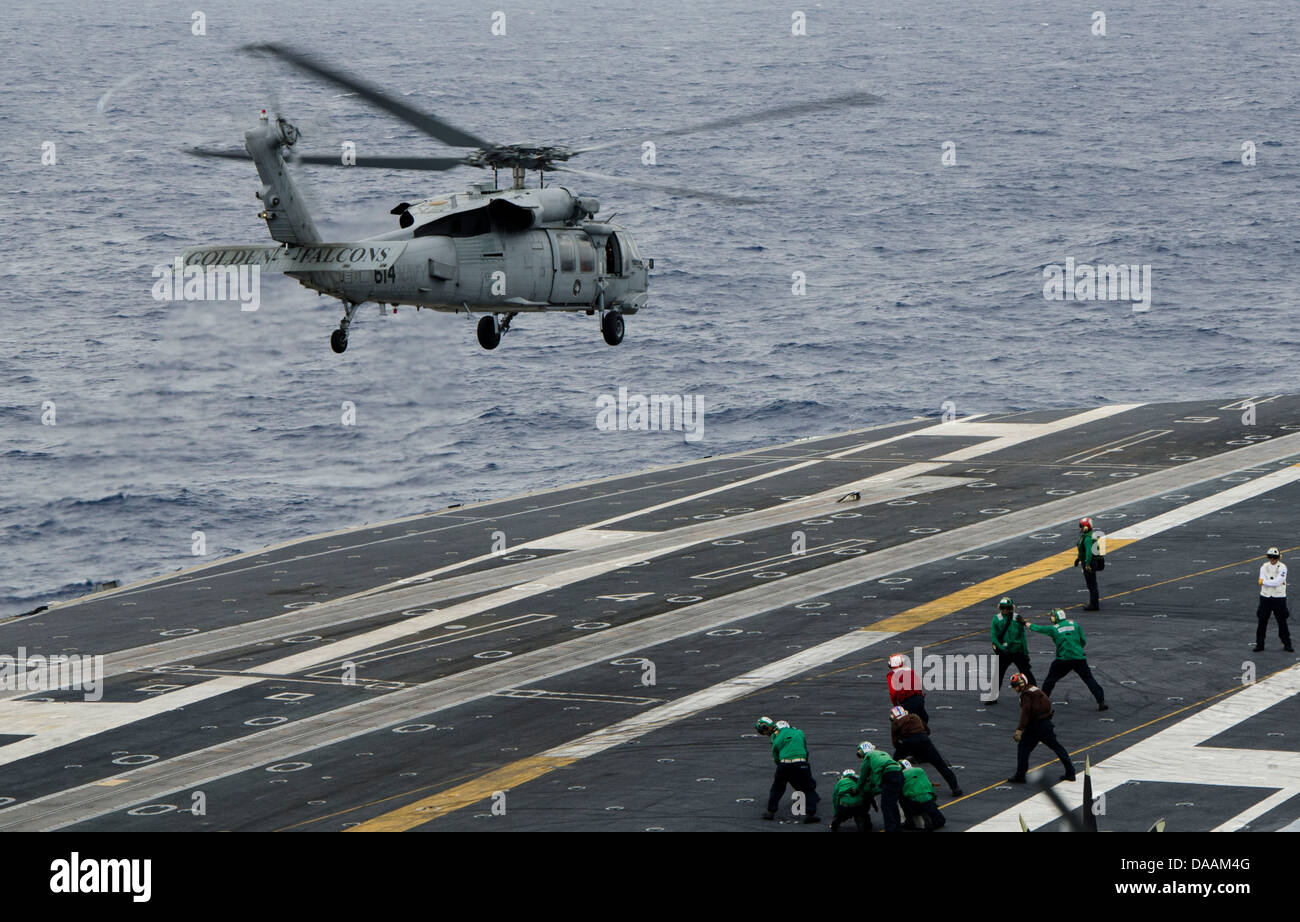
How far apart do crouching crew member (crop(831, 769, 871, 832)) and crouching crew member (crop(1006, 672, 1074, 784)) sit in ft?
10.4

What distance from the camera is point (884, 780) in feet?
86.0

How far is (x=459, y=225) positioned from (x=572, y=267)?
11.7 feet

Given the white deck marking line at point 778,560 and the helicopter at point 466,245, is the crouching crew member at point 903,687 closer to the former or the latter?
the helicopter at point 466,245

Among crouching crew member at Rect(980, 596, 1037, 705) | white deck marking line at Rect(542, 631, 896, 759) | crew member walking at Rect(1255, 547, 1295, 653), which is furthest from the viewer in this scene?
crew member walking at Rect(1255, 547, 1295, 653)

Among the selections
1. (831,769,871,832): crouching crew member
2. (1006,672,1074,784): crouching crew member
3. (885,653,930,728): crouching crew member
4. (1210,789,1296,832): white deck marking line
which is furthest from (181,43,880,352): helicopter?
(1210,789,1296,832): white deck marking line

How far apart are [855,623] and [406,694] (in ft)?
38.0

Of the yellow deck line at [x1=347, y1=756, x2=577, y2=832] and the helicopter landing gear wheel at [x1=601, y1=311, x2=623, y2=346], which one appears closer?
the yellow deck line at [x1=347, y1=756, x2=577, y2=832]

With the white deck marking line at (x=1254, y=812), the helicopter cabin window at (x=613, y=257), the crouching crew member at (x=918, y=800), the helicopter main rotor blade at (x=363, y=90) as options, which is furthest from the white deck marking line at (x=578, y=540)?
the white deck marking line at (x=1254, y=812)

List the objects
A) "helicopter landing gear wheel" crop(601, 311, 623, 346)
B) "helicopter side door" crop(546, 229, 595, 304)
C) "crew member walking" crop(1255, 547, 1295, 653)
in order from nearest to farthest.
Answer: "crew member walking" crop(1255, 547, 1295, 653), "helicopter side door" crop(546, 229, 595, 304), "helicopter landing gear wheel" crop(601, 311, 623, 346)

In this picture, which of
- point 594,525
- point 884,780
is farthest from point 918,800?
point 594,525

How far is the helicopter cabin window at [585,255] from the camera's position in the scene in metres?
41.2

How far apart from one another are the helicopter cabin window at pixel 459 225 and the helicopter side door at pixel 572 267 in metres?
2.15

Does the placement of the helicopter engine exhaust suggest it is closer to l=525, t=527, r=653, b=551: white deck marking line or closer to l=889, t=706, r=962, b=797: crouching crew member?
l=525, t=527, r=653, b=551: white deck marking line

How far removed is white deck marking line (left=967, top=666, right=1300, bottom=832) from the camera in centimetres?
2809
